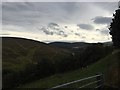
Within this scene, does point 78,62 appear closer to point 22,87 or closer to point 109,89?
point 22,87

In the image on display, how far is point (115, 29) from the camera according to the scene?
55.3 m

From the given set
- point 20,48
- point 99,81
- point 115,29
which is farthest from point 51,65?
point 99,81

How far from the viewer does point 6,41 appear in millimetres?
126500

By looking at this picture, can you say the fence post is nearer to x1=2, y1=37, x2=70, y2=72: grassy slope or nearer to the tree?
the tree

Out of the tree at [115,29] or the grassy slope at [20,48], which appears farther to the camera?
the grassy slope at [20,48]

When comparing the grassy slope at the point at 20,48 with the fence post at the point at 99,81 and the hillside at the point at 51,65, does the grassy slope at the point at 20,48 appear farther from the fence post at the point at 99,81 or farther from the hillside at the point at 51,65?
the fence post at the point at 99,81

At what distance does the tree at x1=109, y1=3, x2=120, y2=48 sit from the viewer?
53425 millimetres

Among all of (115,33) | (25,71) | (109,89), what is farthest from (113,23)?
(109,89)

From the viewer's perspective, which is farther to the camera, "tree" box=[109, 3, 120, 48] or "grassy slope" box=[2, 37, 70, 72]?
"grassy slope" box=[2, 37, 70, 72]

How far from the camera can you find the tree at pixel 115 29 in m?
53.4

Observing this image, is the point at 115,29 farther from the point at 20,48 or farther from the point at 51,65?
the point at 20,48

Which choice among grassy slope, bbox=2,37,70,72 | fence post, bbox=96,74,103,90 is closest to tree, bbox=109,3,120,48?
fence post, bbox=96,74,103,90

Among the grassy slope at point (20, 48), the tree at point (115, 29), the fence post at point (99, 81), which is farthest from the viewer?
the grassy slope at point (20, 48)

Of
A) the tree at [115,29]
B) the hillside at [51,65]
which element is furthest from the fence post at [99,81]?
the hillside at [51,65]
